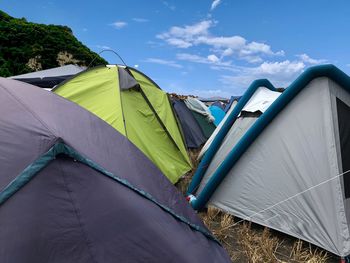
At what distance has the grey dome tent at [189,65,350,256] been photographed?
2852 mm

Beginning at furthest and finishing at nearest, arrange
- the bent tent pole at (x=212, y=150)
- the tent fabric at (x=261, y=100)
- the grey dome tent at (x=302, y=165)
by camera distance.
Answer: the bent tent pole at (x=212, y=150) < the tent fabric at (x=261, y=100) < the grey dome tent at (x=302, y=165)

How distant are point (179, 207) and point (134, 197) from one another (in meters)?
0.49

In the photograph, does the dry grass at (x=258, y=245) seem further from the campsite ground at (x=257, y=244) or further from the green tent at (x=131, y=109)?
the green tent at (x=131, y=109)

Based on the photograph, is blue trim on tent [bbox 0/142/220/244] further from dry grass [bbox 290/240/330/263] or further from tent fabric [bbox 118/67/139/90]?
tent fabric [bbox 118/67/139/90]

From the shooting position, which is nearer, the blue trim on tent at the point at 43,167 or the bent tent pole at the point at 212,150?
the blue trim on tent at the point at 43,167

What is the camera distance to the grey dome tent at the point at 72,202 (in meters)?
1.71

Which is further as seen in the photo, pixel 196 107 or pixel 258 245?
pixel 196 107

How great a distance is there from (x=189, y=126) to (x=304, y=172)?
5733mm

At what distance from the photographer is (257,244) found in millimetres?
3080

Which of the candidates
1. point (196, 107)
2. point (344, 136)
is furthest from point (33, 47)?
point (344, 136)

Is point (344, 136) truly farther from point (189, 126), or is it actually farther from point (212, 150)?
point (189, 126)

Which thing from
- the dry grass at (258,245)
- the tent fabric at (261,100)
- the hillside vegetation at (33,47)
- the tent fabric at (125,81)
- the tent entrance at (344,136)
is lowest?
the dry grass at (258,245)

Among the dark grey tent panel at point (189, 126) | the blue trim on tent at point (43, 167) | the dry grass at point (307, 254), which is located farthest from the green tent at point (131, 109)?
the dark grey tent panel at point (189, 126)

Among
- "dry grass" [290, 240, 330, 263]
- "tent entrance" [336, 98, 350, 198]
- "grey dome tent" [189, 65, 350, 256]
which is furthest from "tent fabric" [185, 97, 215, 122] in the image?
"dry grass" [290, 240, 330, 263]
